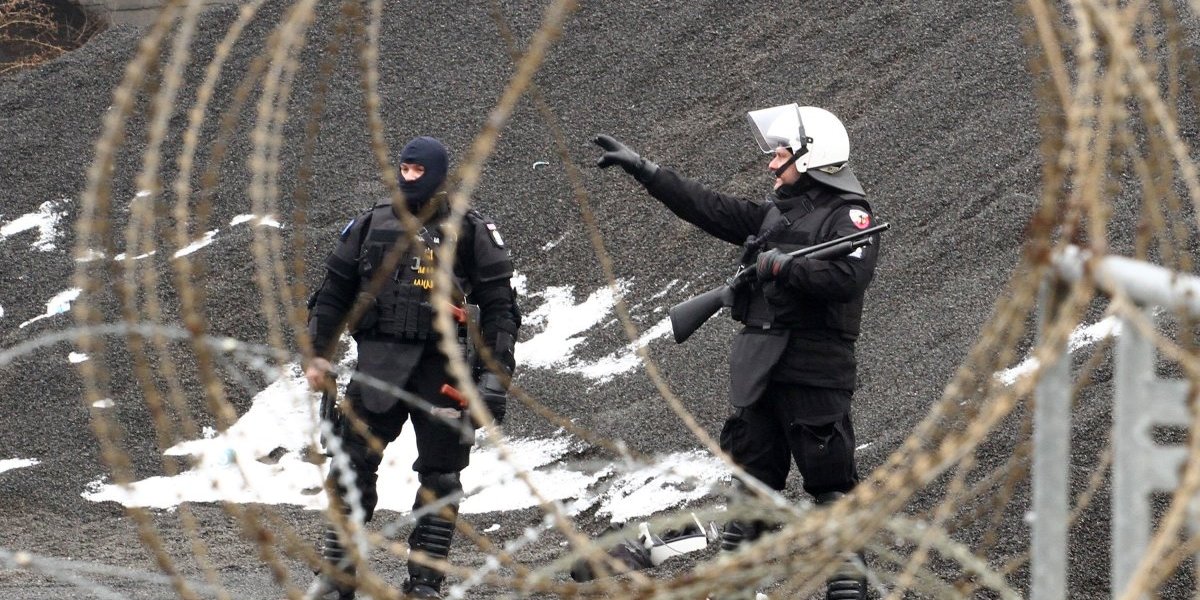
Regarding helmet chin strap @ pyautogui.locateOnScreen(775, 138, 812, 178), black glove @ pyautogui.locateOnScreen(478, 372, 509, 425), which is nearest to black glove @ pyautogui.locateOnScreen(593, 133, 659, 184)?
helmet chin strap @ pyautogui.locateOnScreen(775, 138, 812, 178)

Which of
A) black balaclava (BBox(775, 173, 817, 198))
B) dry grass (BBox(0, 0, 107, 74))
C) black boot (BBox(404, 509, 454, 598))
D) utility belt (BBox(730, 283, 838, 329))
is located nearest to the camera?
utility belt (BBox(730, 283, 838, 329))

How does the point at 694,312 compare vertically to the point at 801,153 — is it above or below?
below

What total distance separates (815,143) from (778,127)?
16 centimetres

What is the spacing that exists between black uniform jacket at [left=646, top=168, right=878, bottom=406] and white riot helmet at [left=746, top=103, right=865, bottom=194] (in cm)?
6

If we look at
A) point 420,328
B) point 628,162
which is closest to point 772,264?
point 628,162

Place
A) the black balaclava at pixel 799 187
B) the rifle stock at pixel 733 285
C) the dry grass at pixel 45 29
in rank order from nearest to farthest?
the rifle stock at pixel 733 285 → the black balaclava at pixel 799 187 → the dry grass at pixel 45 29

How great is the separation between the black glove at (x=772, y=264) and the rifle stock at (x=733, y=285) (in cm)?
3

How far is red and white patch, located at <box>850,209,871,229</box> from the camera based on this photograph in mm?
5406

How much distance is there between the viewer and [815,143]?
18.0ft

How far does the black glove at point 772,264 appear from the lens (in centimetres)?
525

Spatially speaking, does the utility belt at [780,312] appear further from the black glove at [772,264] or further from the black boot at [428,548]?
the black boot at [428,548]

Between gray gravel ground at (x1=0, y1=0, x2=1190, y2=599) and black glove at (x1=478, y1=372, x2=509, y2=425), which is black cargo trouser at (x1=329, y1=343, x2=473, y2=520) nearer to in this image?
black glove at (x1=478, y1=372, x2=509, y2=425)

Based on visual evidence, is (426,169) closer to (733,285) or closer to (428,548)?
(733,285)

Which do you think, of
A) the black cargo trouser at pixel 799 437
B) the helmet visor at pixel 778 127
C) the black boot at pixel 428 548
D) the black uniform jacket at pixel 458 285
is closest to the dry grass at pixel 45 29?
the black uniform jacket at pixel 458 285
